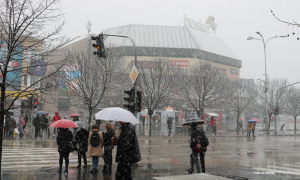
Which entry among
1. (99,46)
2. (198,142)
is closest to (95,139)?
(198,142)

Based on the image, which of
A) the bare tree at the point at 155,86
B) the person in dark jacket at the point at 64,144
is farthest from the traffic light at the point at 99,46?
the bare tree at the point at 155,86

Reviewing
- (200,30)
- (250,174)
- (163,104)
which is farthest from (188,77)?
(200,30)

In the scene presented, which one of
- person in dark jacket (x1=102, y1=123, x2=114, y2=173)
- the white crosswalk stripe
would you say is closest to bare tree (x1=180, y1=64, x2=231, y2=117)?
the white crosswalk stripe

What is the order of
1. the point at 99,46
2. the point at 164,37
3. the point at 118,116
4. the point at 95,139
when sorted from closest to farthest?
1. the point at 118,116
2. the point at 95,139
3. the point at 99,46
4. the point at 164,37

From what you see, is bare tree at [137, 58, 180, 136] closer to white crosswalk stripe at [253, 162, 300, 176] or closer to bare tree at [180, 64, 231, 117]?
bare tree at [180, 64, 231, 117]

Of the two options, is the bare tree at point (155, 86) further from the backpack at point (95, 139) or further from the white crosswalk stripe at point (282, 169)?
the backpack at point (95, 139)

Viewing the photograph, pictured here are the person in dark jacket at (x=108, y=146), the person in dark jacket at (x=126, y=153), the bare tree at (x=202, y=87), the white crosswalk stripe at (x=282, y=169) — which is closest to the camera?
the person in dark jacket at (x=126, y=153)

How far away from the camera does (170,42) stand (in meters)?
77.2

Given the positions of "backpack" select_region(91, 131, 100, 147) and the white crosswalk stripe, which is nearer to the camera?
"backpack" select_region(91, 131, 100, 147)

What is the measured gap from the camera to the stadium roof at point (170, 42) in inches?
2936

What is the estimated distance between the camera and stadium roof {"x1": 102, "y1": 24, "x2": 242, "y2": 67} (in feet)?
245

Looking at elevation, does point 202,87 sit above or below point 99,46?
below

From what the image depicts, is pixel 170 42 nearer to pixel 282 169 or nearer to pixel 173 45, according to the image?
pixel 173 45

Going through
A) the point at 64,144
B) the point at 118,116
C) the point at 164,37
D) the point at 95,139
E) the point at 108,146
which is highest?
the point at 164,37
